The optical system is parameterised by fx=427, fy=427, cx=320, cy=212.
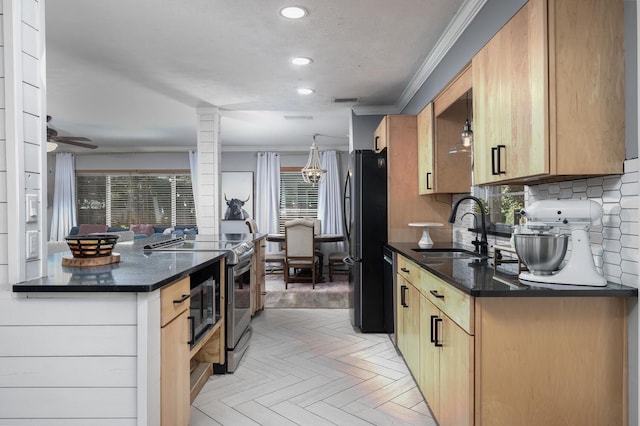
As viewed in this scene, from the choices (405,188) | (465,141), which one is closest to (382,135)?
(405,188)

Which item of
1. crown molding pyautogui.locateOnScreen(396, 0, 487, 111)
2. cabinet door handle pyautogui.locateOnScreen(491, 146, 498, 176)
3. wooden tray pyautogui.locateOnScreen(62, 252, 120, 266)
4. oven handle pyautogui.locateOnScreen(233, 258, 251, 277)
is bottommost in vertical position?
oven handle pyautogui.locateOnScreen(233, 258, 251, 277)

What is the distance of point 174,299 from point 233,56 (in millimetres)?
2206

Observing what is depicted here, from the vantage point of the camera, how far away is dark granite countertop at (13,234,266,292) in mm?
1536

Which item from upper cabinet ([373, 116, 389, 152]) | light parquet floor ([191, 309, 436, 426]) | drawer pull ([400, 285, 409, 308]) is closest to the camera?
light parquet floor ([191, 309, 436, 426])

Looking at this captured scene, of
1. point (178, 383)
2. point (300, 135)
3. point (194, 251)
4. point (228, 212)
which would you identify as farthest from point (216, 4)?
point (228, 212)

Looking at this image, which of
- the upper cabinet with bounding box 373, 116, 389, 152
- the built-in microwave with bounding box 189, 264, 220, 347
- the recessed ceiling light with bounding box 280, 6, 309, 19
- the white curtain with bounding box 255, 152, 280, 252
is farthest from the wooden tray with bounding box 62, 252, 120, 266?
the white curtain with bounding box 255, 152, 280, 252

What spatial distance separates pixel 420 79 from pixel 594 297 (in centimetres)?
269

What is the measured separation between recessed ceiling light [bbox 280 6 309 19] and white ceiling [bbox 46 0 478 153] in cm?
4

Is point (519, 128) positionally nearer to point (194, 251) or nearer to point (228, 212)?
point (194, 251)

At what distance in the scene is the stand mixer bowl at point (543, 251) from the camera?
164 centimetres

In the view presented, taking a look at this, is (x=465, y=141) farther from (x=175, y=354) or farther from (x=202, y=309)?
(x=175, y=354)

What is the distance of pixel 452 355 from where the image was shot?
70.3 inches

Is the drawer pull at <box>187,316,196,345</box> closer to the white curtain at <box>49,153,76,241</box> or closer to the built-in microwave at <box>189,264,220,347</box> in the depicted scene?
the built-in microwave at <box>189,264,220,347</box>

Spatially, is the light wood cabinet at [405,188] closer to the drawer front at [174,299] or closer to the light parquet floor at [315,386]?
the light parquet floor at [315,386]
